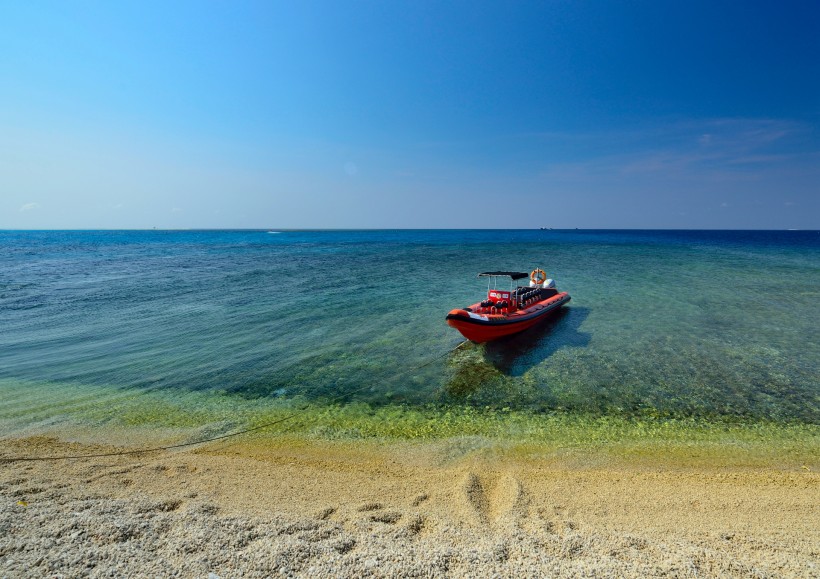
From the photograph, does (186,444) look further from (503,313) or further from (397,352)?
(503,313)

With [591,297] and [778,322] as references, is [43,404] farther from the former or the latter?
[778,322]

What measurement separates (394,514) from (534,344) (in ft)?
41.2

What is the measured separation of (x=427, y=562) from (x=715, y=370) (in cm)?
1384

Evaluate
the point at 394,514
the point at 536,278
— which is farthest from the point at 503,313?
the point at 394,514

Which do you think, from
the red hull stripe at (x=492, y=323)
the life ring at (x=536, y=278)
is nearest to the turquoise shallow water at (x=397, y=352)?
the red hull stripe at (x=492, y=323)

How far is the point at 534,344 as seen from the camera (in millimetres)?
17141

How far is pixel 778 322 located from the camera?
19.6 meters

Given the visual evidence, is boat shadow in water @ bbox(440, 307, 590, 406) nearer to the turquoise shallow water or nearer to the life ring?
the turquoise shallow water

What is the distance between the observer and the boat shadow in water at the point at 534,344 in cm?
1468

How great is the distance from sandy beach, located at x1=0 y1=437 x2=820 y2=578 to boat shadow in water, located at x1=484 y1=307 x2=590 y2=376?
20.3 feet

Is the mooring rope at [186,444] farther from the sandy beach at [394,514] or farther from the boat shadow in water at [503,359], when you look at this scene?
the boat shadow in water at [503,359]

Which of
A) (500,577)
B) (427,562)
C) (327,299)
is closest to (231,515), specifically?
(427,562)

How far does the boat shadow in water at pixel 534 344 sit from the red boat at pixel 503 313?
393 millimetres

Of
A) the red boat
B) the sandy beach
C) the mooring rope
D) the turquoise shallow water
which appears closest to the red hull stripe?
the red boat
